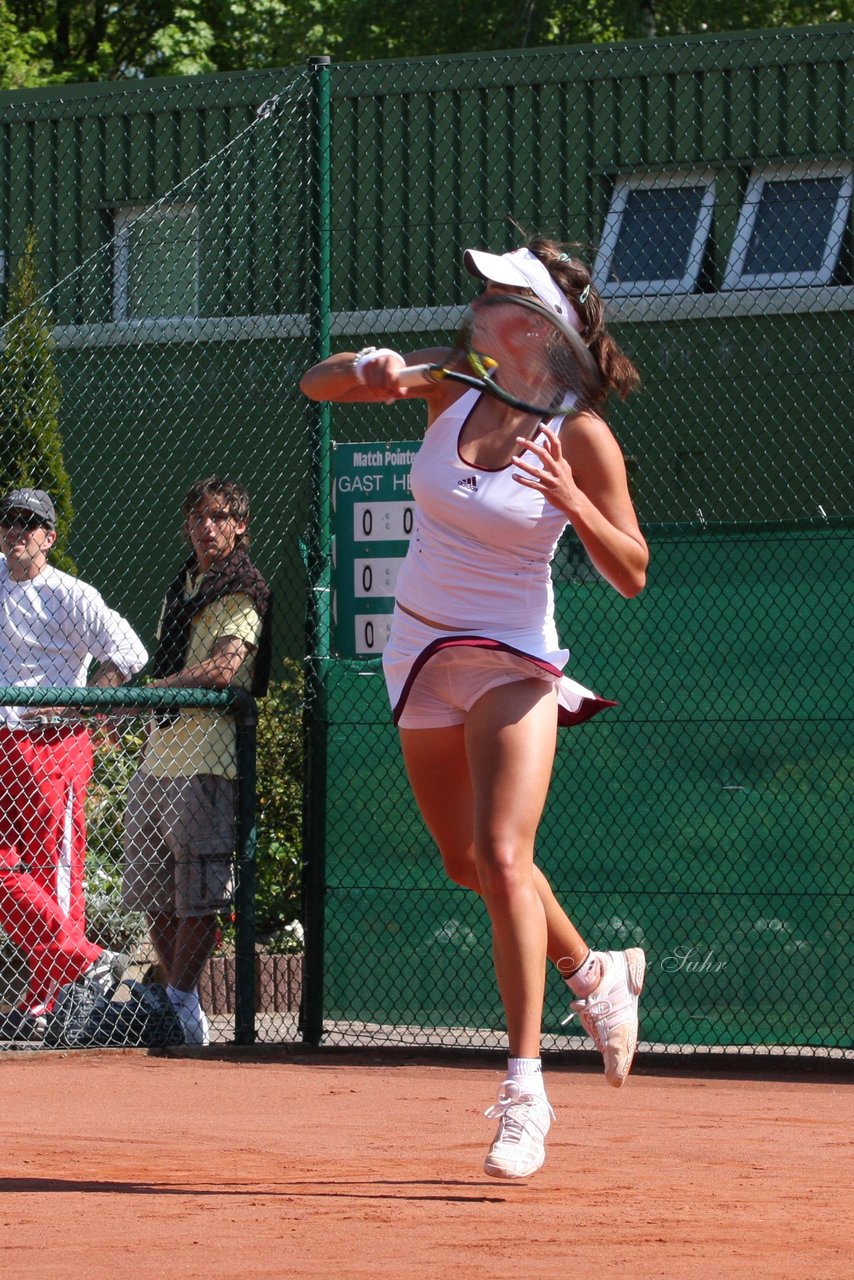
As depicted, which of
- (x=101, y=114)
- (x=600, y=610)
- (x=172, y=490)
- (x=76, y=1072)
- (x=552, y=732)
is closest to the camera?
(x=552, y=732)

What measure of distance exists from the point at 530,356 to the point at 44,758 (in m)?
3.30

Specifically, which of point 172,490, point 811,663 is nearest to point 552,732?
point 811,663

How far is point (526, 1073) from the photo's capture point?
3.99 metres

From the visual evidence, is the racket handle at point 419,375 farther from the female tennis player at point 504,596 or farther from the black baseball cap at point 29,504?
the black baseball cap at point 29,504

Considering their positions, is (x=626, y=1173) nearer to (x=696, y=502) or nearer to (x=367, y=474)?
(x=367, y=474)

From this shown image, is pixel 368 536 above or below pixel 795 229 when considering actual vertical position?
below

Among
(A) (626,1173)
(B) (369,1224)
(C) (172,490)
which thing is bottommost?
(C) (172,490)

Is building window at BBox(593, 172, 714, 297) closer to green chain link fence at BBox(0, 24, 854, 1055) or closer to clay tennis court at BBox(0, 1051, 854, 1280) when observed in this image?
green chain link fence at BBox(0, 24, 854, 1055)

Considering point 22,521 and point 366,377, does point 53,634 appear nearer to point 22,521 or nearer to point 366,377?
point 22,521

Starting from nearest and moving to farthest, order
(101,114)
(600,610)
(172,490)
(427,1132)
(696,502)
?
(427,1132), (600,610), (101,114), (696,502), (172,490)

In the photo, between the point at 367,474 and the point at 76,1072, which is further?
the point at 367,474

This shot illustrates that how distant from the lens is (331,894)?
22.6 ft

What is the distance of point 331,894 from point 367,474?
1515 mm

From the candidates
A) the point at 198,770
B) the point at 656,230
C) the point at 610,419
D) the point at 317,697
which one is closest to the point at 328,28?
the point at 656,230
